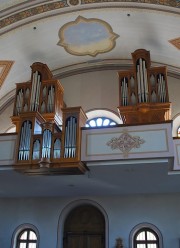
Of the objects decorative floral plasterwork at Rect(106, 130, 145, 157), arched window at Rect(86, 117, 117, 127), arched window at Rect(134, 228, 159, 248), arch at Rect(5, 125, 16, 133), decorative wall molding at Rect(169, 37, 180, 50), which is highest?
decorative wall molding at Rect(169, 37, 180, 50)

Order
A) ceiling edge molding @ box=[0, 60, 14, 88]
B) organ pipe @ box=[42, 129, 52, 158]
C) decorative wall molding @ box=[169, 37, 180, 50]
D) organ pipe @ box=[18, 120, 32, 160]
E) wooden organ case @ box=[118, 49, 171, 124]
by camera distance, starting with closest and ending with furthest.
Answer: organ pipe @ box=[42, 129, 52, 158] < organ pipe @ box=[18, 120, 32, 160] < wooden organ case @ box=[118, 49, 171, 124] < decorative wall molding @ box=[169, 37, 180, 50] < ceiling edge molding @ box=[0, 60, 14, 88]

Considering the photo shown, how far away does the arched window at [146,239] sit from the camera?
35.5 ft

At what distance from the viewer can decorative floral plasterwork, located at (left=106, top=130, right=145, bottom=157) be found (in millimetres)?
8297

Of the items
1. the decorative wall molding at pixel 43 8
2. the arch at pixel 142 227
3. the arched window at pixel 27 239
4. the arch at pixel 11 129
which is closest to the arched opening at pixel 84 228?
the arch at pixel 142 227

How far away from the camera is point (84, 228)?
11539mm

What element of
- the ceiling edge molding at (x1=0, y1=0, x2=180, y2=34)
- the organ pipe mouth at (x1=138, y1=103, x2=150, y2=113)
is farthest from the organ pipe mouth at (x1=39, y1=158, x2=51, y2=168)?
the ceiling edge molding at (x1=0, y1=0, x2=180, y2=34)

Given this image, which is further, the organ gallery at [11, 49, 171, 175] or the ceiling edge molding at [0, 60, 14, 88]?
the ceiling edge molding at [0, 60, 14, 88]

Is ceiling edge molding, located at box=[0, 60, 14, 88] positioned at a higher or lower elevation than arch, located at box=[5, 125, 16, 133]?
higher

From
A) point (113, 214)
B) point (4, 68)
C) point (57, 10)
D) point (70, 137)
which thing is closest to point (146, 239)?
point (113, 214)

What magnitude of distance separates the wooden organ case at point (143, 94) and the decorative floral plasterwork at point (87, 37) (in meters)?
1.45

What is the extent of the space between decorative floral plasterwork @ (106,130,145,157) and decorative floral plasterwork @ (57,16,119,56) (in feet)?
13.8

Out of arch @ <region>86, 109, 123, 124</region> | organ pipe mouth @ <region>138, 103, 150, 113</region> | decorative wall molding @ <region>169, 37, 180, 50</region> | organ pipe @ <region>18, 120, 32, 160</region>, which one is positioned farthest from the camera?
arch @ <region>86, 109, 123, 124</region>

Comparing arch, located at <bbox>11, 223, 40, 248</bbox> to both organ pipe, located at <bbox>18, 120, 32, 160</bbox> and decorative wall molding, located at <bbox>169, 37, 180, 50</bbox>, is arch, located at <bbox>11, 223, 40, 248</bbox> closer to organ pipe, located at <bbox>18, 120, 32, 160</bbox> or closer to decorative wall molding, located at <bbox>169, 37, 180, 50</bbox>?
organ pipe, located at <bbox>18, 120, 32, 160</bbox>

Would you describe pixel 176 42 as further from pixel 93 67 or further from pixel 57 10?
pixel 57 10
